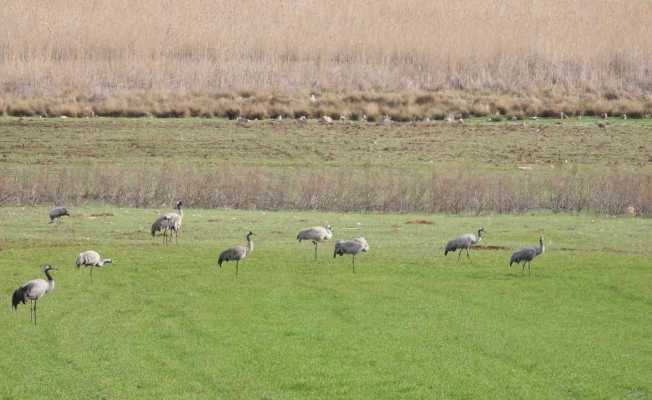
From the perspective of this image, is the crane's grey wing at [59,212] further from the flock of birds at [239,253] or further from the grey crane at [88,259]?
the grey crane at [88,259]

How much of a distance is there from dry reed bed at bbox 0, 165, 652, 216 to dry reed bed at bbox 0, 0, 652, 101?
17364 millimetres

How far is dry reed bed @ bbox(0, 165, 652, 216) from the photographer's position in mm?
38562

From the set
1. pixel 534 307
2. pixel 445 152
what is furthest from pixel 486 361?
pixel 445 152

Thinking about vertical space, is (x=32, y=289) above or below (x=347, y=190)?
above

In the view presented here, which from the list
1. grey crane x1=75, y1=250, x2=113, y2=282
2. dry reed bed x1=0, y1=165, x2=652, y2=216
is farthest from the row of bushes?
grey crane x1=75, y1=250, x2=113, y2=282

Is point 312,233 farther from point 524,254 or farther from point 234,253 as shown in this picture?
point 524,254

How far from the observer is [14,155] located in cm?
4953

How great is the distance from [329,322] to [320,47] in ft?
172

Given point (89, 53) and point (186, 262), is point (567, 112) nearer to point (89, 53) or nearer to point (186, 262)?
point (89, 53)

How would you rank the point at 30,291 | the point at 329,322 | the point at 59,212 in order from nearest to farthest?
1. the point at 30,291
2. the point at 329,322
3. the point at 59,212

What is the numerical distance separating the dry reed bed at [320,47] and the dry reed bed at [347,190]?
17.4 meters

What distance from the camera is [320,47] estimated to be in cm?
7025

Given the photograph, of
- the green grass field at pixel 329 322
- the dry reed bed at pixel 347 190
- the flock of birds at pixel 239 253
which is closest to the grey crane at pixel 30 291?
the flock of birds at pixel 239 253

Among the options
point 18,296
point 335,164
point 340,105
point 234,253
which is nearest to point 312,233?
point 234,253
